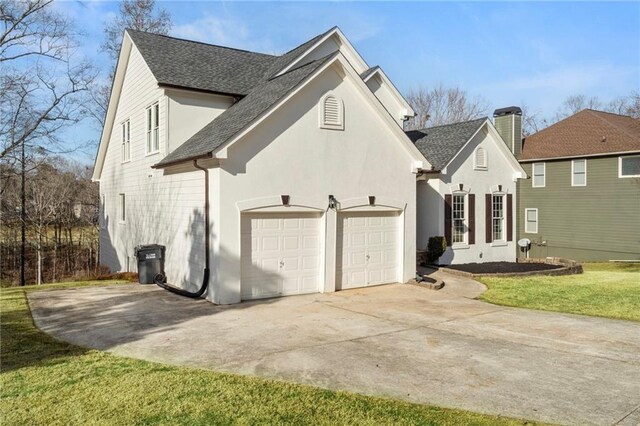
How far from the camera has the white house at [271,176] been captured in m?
11.1

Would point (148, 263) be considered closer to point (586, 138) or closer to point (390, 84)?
point (390, 84)

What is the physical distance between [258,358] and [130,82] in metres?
14.8

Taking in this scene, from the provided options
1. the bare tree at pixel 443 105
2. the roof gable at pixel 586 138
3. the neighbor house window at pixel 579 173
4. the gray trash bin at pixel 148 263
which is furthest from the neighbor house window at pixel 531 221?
the gray trash bin at pixel 148 263

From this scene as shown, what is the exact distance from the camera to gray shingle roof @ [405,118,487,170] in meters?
18.2

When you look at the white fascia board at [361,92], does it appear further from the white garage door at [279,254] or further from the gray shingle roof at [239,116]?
the white garage door at [279,254]

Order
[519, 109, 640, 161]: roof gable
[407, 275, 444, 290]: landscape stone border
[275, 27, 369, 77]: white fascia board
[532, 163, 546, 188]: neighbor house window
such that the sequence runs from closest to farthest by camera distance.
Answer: [407, 275, 444, 290]: landscape stone border
[275, 27, 369, 77]: white fascia board
[519, 109, 640, 161]: roof gable
[532, 163, 546, 188]: neighbor house window

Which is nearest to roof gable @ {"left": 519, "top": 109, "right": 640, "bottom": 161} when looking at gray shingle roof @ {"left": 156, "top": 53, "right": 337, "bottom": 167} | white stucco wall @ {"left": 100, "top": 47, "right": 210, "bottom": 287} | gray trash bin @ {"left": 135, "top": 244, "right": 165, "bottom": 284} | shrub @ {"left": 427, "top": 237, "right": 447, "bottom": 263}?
shrub @ {"left": 427, "top": 237, "right": 447, "bottom": 263}

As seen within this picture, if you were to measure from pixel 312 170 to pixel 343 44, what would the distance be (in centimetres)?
819

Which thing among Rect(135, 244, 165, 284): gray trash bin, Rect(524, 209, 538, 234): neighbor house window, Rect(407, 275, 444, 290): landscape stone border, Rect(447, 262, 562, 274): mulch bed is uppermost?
Rect(524, 209, 538, 234): neighbor house window

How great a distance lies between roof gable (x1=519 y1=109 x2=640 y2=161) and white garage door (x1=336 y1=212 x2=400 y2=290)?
52.9 ft

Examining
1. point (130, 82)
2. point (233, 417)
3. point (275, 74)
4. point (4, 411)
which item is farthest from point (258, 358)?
point (130, 82)

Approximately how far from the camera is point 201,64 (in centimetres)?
1620

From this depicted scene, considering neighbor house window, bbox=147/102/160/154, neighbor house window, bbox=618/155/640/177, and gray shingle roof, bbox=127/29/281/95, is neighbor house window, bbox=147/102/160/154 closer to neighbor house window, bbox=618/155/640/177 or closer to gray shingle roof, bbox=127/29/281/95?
gray shingle roof, bbox=127/29/281/95

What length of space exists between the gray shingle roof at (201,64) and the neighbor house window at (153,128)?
1.35m
